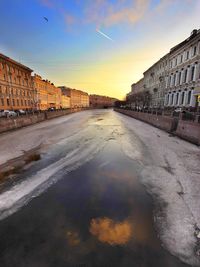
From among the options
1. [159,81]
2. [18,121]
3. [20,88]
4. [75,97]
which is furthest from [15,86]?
[75,97]

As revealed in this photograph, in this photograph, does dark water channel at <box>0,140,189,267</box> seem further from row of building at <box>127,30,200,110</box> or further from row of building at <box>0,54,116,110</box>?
row of building at <box>0,54,116,110</box>

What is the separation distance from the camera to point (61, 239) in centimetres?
359

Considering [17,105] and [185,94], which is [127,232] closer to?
[185,94]

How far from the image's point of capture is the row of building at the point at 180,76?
90.9 feet

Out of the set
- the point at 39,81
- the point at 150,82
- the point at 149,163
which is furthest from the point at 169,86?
the point at 39,81

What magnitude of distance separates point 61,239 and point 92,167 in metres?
4.43

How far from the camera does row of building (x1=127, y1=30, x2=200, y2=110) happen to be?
27.7 m

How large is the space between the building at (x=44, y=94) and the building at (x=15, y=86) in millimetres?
5961

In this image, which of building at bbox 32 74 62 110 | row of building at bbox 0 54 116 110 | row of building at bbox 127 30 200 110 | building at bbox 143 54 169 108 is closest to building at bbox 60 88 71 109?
building at bbox 32 74 62 110

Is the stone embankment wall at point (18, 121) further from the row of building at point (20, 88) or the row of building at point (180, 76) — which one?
the row of building at point (180, 76)

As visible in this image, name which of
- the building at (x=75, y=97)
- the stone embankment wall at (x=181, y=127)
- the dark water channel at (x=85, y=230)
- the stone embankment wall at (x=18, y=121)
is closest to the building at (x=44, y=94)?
the building at (x=75, y=97)

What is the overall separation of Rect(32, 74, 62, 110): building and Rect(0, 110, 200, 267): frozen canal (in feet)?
198

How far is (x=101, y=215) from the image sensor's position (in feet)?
14.5

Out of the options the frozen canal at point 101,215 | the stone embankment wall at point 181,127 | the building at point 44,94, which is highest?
the building at point 44,94
